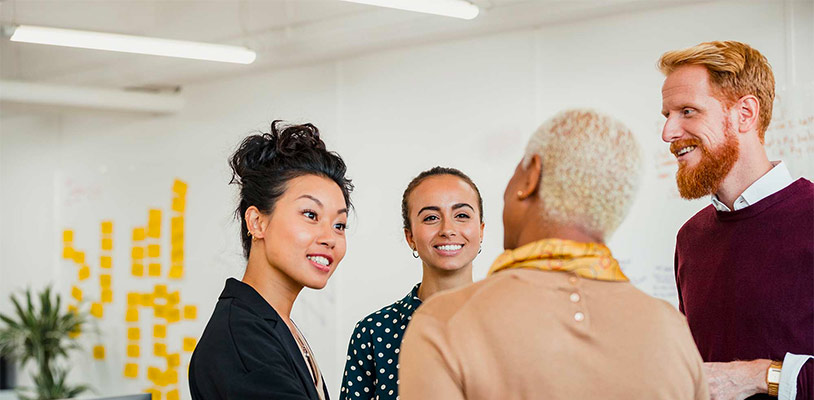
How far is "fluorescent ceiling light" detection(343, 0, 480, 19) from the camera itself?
164 inches

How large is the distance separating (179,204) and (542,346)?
237 inches

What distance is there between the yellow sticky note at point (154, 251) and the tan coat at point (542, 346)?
20.2 ft

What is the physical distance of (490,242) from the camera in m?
5.20

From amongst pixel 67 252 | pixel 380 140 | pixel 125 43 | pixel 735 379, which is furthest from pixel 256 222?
pixel 67 252

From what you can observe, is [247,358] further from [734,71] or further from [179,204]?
[179,204]

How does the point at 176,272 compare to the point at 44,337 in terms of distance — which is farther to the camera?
the point at 44,337

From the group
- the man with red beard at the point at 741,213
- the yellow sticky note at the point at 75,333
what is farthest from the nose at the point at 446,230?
the yellow sticky note at the point at 75,333

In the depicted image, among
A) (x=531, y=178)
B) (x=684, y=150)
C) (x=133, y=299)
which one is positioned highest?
(x=684, y=150)

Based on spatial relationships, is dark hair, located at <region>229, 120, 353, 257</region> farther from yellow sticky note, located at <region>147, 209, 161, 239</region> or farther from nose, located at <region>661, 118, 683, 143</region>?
yellow sticky note, located at <region>147, 209, 161, 239</region>

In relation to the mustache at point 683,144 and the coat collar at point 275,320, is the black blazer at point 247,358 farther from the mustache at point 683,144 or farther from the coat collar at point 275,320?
the mustache at point 683,144

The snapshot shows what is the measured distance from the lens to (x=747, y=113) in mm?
2240

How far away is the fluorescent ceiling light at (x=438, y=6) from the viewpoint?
416 centimetres

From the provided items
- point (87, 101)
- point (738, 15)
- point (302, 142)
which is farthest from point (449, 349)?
point (87, 101)

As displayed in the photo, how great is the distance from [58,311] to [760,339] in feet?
22.5
